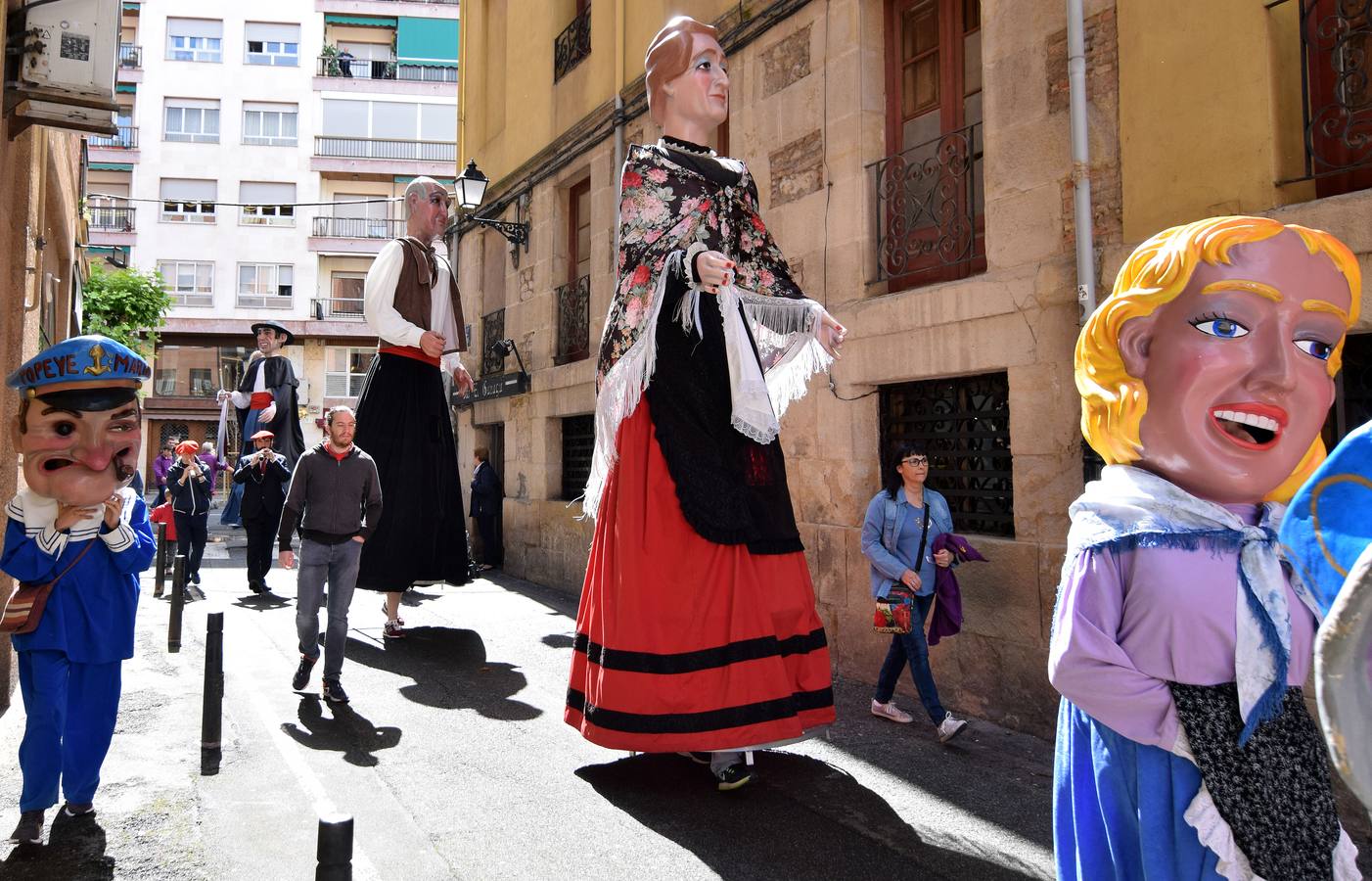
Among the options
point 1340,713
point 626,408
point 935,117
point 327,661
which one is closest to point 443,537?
point 327,661

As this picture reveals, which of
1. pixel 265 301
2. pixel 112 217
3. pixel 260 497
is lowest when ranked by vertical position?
pixel 260 497

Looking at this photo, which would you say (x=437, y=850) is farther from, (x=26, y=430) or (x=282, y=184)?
(x=282, y=184)

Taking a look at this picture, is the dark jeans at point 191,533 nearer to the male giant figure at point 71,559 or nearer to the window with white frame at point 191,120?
the male giant figure at point 71,559

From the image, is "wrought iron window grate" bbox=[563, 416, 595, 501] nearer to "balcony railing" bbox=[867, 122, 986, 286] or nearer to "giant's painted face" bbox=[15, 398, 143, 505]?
"balcony railing" bbox=[867, 122, 986, 286]

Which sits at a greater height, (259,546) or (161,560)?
(259,546)

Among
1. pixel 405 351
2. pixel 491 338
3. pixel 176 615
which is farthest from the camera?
pixel 491 338

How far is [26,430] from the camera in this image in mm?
3607

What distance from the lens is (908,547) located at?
5.26 metres

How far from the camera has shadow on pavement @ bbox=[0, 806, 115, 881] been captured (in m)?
3.27

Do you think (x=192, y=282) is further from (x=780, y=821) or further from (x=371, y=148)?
(x=780, y=821)

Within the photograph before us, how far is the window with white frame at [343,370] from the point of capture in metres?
36.9

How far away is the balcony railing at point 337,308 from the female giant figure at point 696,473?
34572 mm

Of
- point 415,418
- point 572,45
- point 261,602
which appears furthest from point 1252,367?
point 572,45

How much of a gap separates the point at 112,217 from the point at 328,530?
1453 inches
